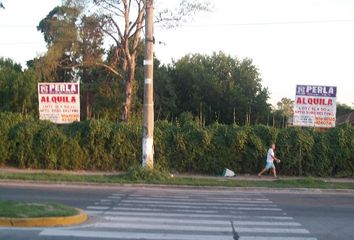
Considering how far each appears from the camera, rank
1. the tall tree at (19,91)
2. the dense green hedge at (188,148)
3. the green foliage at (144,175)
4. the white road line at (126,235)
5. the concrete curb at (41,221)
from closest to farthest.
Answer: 1. the white road line at (126,235)
2. the concrete curb at (41,221)
3. the green foliage at (144,175)
4. the dense green hedge at (188,148)
5. the tall tree at (19,91)

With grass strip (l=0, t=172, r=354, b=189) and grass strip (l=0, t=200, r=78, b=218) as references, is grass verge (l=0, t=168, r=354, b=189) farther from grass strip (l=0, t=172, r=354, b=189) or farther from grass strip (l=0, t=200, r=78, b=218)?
grass strip (l=0, t=200, r=78, b=218)

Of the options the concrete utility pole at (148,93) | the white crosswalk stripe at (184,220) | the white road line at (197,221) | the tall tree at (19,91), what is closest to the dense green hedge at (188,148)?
the concrete utility pole at (148,93)

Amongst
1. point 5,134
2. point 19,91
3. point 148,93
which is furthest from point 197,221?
point 19,91

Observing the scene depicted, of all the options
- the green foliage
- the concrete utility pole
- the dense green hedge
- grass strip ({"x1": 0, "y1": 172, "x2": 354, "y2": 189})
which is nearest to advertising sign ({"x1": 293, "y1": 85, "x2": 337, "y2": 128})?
the dense green hedge

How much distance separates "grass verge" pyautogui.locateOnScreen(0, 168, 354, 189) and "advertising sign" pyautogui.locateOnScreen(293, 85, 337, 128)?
14.7 ft

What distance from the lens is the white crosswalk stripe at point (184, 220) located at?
1054 centimetres

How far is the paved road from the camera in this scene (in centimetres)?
1055

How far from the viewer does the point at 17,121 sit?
28.0 meters

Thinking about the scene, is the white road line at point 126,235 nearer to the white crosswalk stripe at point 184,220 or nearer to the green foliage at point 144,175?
the white crosswalk stripe at point 184,220

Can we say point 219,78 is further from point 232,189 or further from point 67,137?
point 232,189

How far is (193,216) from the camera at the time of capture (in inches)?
515

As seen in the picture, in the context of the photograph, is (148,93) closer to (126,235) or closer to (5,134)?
(5,134)

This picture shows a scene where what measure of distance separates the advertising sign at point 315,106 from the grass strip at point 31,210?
56.8ft

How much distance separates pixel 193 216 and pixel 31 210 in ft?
11.7
